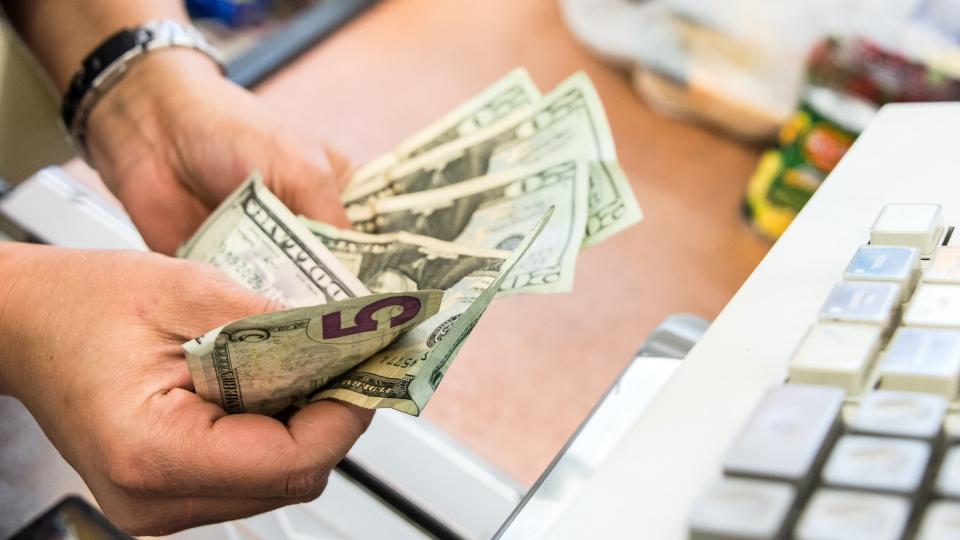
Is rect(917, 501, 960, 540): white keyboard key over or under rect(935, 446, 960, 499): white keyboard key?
under

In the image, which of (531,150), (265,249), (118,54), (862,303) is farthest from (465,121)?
(862,303)

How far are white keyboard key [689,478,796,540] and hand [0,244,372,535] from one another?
0.21 m

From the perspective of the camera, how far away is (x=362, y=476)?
50cm

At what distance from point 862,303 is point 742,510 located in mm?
108

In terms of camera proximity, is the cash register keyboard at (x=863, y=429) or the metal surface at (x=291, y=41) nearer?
the cash register keyboard at (x=863, y=429)

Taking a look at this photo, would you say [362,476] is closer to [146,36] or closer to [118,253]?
[118,253]

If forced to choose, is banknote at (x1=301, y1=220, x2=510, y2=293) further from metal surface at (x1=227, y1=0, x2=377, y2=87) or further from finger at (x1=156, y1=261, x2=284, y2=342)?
metal surface at (x1=227, y1=0, x2=377, y2=87)

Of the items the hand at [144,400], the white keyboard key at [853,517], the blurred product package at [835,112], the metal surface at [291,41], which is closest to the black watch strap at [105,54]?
the metal surface at [291,41]

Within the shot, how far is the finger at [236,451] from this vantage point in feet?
1.29

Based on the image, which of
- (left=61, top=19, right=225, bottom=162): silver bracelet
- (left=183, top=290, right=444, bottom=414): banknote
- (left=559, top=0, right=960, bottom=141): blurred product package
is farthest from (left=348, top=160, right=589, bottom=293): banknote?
(left=559, top=0, right=960, bottom=141): blurred product package

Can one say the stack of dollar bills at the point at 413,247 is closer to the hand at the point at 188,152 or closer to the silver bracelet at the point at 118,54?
the hand at the point at 188,152

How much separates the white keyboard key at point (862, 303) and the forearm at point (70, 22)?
584 millimetres

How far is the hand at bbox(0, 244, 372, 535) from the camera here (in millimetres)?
397

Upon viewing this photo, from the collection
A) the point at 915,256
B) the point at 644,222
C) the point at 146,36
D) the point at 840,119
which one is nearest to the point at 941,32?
the point at 840,119
